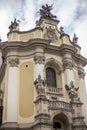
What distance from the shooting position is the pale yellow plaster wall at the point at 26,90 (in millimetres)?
23172

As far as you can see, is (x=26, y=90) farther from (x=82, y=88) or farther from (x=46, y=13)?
(x=46, y=13)

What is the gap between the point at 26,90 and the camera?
24.2 meters

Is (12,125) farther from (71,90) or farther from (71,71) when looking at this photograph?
(71,71)

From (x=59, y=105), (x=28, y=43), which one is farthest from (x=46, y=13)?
(x=59, y=105)

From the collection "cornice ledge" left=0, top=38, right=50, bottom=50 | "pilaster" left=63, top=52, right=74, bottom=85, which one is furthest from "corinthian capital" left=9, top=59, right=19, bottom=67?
"pilaster" left=63, top=52, right=74, bottom=85

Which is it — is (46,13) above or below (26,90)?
above

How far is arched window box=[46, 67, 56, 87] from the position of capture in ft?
84.8

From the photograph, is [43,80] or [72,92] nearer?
[43,80]

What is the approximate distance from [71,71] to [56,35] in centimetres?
480

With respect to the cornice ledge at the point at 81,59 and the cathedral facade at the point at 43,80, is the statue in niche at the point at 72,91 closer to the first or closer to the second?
the cathedral facade at the point at 43,80

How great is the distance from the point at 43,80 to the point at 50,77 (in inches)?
115

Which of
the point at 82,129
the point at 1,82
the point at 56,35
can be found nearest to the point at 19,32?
the point at 56,35

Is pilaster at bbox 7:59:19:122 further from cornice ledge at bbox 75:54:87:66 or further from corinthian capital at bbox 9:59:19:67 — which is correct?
cornice ledge at bbox 75:54:87:66

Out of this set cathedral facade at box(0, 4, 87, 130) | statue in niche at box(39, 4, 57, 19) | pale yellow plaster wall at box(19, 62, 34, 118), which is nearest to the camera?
cathedral facade at box(0, 4, 87, 130)
